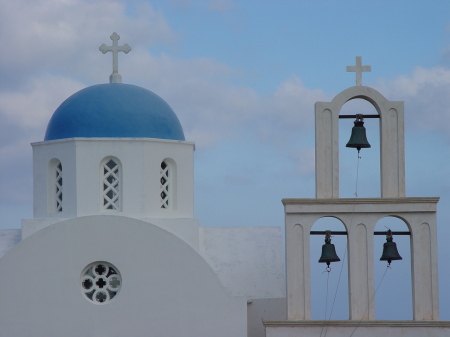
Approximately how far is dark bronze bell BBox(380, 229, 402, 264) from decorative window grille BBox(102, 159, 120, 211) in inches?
165

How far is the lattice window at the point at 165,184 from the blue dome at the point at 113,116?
0.49 metres

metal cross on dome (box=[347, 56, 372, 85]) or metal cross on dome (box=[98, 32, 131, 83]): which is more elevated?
metal cross on dome (box=[98, 32, 131, 83])

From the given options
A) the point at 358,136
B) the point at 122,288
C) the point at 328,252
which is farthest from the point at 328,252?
the point at 122,288

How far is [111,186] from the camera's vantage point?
13.1 m

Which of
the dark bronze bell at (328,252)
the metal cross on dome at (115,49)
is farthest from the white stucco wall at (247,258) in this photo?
the metal cross on dome at (115,49)

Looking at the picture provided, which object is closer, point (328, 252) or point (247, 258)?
point (328, 252)

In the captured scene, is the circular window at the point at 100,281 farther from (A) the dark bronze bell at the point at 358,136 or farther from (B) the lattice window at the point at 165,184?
(A) the dark bronze bell at the point at 358,136

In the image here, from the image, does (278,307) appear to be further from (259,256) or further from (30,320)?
(30,320)

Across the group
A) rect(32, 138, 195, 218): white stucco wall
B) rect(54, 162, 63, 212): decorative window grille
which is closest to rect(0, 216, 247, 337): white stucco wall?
rect(32, 138, 195, 218): white stucco wall

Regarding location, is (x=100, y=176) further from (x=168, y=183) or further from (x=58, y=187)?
(x=168, y=183)

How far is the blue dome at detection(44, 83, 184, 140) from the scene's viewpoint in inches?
520

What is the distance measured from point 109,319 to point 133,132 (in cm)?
301

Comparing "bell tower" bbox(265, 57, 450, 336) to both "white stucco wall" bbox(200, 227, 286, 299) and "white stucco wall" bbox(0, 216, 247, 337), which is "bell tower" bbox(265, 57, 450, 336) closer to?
"white stucco wall" bbox(0, 216, 247, 337)

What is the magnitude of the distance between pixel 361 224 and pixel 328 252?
23.0 inches
